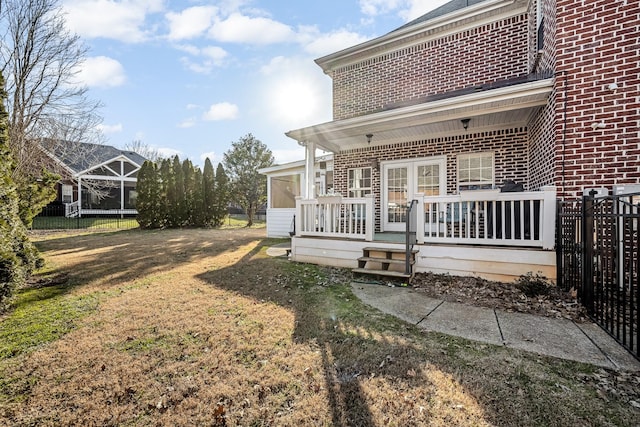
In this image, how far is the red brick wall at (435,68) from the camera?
7496 mm

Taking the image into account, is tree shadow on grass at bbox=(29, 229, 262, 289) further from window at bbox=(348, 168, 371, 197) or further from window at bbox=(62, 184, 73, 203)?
window at bbox=(62, 184, 73, 203)

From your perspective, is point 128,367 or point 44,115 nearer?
point 128,367

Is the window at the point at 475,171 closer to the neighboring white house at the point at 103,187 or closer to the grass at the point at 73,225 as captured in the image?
the grass at the point at 73,225

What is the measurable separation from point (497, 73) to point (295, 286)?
7.65m

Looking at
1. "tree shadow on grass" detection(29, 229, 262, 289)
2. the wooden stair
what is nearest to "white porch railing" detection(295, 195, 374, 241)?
the wooden stair

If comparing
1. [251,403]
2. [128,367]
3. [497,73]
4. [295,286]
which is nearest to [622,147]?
[497,73]

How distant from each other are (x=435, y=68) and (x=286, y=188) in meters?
7.85

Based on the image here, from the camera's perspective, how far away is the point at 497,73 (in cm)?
763

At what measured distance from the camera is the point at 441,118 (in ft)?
19.6

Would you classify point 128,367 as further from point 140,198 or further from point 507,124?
point 140,198

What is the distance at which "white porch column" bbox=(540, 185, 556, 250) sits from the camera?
450 centimetres

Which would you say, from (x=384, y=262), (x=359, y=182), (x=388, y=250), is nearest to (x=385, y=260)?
(x=384, y=262)

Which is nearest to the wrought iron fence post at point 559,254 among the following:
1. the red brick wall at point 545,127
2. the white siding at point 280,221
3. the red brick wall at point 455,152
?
the red brick wall at point 545,127

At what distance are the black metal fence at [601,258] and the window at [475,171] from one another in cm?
285
